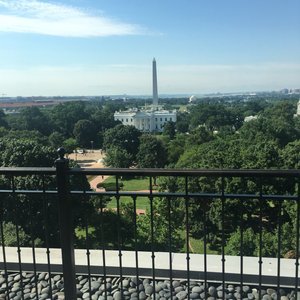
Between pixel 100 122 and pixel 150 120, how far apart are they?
24965mm

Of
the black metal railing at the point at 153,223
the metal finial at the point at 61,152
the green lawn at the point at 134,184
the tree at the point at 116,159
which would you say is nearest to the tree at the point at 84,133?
the tree at the point at 116,159

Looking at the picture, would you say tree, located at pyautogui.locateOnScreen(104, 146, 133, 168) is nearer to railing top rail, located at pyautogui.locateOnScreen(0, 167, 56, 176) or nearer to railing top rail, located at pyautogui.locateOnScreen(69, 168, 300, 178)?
railing top rail, located at pyautogui.locateOnScreen(0, 167, 56, 176)

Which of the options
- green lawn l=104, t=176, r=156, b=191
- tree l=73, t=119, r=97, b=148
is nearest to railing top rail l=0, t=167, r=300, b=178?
green lawn l=104, t=176, r=156, b=191

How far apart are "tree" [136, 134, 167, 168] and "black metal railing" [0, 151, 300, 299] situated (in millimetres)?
16520

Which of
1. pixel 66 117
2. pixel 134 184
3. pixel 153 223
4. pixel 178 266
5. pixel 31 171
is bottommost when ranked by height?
pixel 134 184

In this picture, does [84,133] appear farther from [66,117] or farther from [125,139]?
[66,117]

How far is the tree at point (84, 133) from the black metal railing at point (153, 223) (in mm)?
46030

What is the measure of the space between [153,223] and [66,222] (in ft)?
5.14

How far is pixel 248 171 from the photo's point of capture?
115 inches

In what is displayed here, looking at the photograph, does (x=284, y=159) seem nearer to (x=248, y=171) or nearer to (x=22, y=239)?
(x=22, y=239)

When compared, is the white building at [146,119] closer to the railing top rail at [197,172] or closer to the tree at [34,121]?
the tree at [34,121]

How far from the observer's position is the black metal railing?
3217 mm

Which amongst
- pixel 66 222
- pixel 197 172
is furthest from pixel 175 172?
pixel 66 222

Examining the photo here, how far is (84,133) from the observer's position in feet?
243
